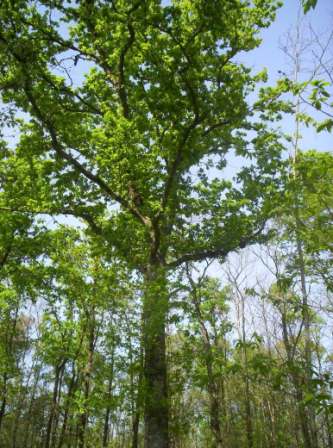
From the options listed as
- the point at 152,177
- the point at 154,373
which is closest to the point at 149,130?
the point at 152,177

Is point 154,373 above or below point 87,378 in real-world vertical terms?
below

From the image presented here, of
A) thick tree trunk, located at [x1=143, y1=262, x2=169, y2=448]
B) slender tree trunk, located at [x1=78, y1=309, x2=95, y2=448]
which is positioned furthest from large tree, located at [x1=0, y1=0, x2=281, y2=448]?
slender tree trunk, located at [x1=78, y1=309, x2=95, y2=448]

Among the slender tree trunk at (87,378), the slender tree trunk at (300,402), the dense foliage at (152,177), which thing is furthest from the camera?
the slender tree trunk at (87,378)

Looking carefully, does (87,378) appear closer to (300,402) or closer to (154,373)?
(154,373)

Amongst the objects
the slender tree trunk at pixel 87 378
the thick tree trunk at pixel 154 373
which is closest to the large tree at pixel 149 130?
the thick tree trunk at pixel 154 373

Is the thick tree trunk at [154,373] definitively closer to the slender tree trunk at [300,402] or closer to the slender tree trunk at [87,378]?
the slender tree trunk at [300,402]

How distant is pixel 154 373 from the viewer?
812cm

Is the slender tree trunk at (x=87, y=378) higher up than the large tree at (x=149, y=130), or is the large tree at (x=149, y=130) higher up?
the large tree at (x=149, y=130)

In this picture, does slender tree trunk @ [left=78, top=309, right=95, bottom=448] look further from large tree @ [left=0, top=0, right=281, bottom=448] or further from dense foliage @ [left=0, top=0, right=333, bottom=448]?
large tree @ [left=0, top=0, right=281, bottom=448]

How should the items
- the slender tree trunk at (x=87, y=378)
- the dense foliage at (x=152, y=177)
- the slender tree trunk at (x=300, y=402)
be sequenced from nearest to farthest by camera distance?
1. the slender tree trunk at (x=300, y=402)
2. the dense foliage at (x=152, y=177)
3. the slender tree trunk at (x=87, y=378)

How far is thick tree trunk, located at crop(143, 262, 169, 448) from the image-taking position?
24.1ft

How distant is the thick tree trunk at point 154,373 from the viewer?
24.1 ft

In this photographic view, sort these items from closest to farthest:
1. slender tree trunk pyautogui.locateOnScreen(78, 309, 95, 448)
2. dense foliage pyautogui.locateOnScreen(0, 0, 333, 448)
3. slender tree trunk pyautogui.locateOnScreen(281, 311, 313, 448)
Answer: slender tree trunk pyautogui.locateOnScreen(281, 311, 313, 448), dense foliage pyautogui.locateOnScreen(0, 0, 333, 448), slender tree trunk pyautogui.locateOnScreen(78, 309, 95, 448)

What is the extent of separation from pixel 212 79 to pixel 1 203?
7.03 meters
